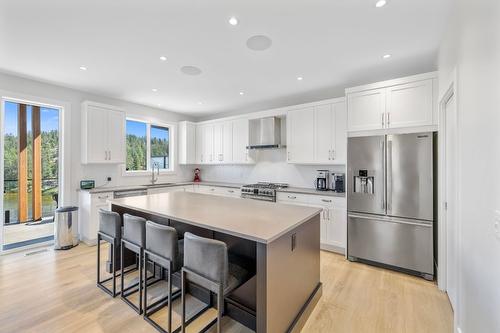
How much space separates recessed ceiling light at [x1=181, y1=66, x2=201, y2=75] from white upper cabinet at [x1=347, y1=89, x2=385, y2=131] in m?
2.21

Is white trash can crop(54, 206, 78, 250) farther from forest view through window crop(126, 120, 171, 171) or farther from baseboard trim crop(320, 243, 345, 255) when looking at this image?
baseboard trim crop(320, 243, 345, 255)

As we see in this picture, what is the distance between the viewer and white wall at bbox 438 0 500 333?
3.67 feet

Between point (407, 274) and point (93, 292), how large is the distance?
12.0 feet

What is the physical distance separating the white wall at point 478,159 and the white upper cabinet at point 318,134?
75.6 inches

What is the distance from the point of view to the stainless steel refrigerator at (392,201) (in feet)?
8.90

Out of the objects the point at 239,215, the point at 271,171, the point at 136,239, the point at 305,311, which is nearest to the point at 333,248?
the point at 305,311

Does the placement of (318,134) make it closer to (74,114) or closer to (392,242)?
(392,242)

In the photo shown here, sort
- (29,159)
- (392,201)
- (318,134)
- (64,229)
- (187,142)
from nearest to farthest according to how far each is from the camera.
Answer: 1. (392,201)
2. (64,229)
3. (318,134)
4. (29,159)
5. (187,142)

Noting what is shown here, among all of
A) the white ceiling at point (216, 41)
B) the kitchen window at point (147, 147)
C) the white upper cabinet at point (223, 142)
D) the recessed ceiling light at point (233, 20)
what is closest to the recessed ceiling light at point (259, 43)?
the white ceiling at point (216, 41)

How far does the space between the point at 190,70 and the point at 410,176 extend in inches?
127

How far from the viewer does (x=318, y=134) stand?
12.8ft

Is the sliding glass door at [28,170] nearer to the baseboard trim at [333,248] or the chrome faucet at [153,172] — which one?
the chrome faucet at [153,172]

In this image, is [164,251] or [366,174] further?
[366,174]

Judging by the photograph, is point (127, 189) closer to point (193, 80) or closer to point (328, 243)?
point (193, 80)
